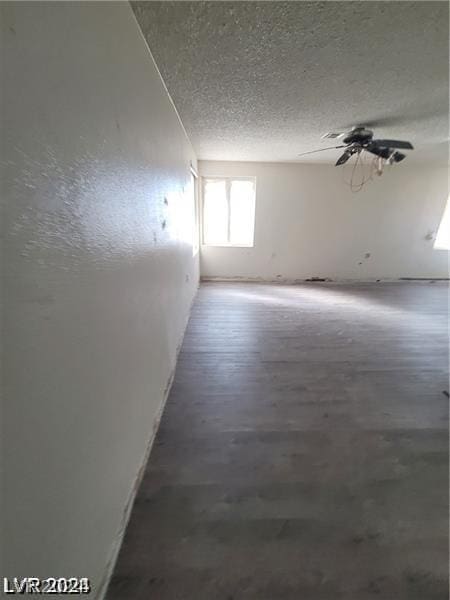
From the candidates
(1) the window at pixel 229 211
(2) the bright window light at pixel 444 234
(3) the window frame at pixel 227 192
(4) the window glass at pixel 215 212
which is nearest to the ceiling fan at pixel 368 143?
(3) the window frame at pixel 227 192

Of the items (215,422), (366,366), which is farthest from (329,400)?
(215,422)

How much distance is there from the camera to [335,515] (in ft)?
Result: 3.76

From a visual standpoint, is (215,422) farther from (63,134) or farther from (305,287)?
(305,287)

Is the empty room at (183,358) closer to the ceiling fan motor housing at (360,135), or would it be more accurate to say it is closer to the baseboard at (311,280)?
the ceiling fan motor housing at (360,135)

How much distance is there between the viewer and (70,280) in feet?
2.18

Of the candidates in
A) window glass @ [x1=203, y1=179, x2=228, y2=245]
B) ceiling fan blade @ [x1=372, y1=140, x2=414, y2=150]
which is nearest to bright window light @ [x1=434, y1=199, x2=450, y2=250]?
ceiling fan blade @ [x1=372, y1=140, x2=414, y2=150]

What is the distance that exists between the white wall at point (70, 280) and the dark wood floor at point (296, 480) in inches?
10.0

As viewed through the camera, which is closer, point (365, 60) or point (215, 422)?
point (365, 60)

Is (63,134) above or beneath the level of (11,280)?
above

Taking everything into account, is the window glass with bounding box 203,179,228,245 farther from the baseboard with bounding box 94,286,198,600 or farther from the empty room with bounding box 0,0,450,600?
the baseboard with bounding box 94,286,198,600

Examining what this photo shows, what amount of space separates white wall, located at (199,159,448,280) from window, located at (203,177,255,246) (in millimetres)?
165

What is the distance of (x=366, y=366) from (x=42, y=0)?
9.23ft

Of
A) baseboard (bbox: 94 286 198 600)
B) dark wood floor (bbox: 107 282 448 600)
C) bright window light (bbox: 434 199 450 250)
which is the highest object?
bright window light (bbox: 434 199 450 250)

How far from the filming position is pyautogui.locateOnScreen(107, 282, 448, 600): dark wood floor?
0.95m
